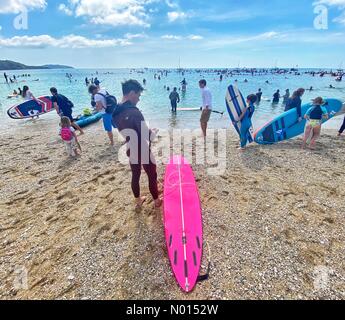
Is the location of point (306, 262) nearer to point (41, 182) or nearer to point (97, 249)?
point (97, 249)

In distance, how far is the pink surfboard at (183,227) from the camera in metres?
2.55

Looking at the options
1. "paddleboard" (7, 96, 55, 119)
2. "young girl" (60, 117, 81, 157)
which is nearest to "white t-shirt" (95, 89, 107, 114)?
"young girl" (60, 117, 81, 157)

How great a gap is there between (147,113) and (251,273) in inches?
536

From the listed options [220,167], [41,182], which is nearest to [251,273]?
[220,167]

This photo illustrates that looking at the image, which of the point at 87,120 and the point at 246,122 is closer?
the point at 246,122

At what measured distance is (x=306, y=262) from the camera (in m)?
2.71

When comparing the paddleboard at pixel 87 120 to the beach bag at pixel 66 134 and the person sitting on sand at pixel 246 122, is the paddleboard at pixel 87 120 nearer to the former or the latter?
the beach bag at pixel 66 134

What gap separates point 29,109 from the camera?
11.8 metres

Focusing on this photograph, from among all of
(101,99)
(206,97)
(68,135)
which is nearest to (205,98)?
(206,97)

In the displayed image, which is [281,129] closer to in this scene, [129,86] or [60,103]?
[129,86]

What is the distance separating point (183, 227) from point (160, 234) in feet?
1.32

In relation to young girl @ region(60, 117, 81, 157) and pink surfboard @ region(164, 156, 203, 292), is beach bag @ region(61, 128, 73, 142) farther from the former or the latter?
pink surfboard @ region(164, 156, 203, 292)
